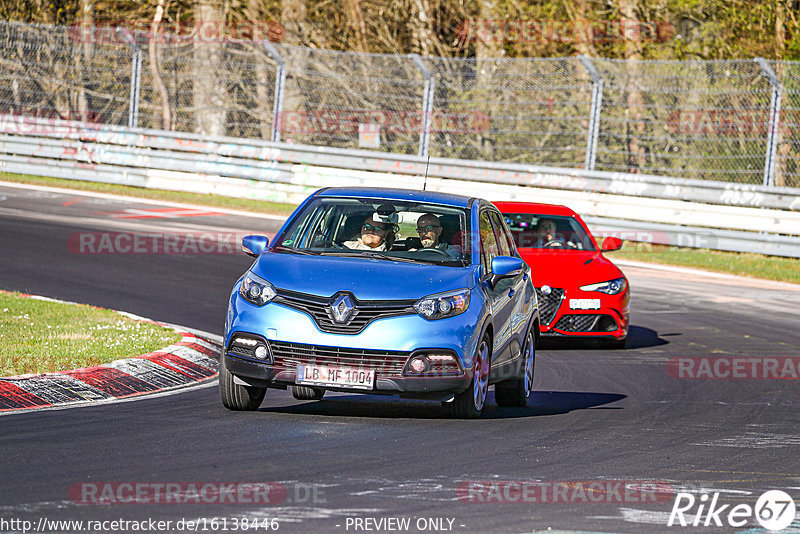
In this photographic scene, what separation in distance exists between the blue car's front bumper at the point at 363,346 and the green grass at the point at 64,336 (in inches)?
77.0

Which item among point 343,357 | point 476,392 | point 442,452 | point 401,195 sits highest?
point 401,195

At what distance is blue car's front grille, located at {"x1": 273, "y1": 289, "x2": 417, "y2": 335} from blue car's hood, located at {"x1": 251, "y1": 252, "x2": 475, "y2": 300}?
4cm

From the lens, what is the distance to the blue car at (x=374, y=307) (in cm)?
874

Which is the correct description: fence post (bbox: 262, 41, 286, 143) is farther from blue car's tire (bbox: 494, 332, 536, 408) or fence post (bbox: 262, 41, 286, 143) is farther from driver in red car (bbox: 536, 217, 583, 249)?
blue car's tire (bbox: 494, 332, 536, 408)

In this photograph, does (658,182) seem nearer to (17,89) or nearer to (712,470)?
(17,89)

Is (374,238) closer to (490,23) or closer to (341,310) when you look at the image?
(341,310)

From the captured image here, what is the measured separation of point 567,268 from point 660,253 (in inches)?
376

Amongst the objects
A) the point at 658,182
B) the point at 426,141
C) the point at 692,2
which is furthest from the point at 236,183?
the point at 692,2

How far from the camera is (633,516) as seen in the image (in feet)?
21.5

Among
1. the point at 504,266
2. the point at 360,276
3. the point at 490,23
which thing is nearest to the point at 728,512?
the point at 360,276

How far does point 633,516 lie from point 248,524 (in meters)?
1.85

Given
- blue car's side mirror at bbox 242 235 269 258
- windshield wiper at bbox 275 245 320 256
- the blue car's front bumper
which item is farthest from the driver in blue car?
blue car's side mirror at bbox 242 235 269 258

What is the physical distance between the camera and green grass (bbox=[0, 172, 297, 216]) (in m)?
26.9

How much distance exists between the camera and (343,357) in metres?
8.72
